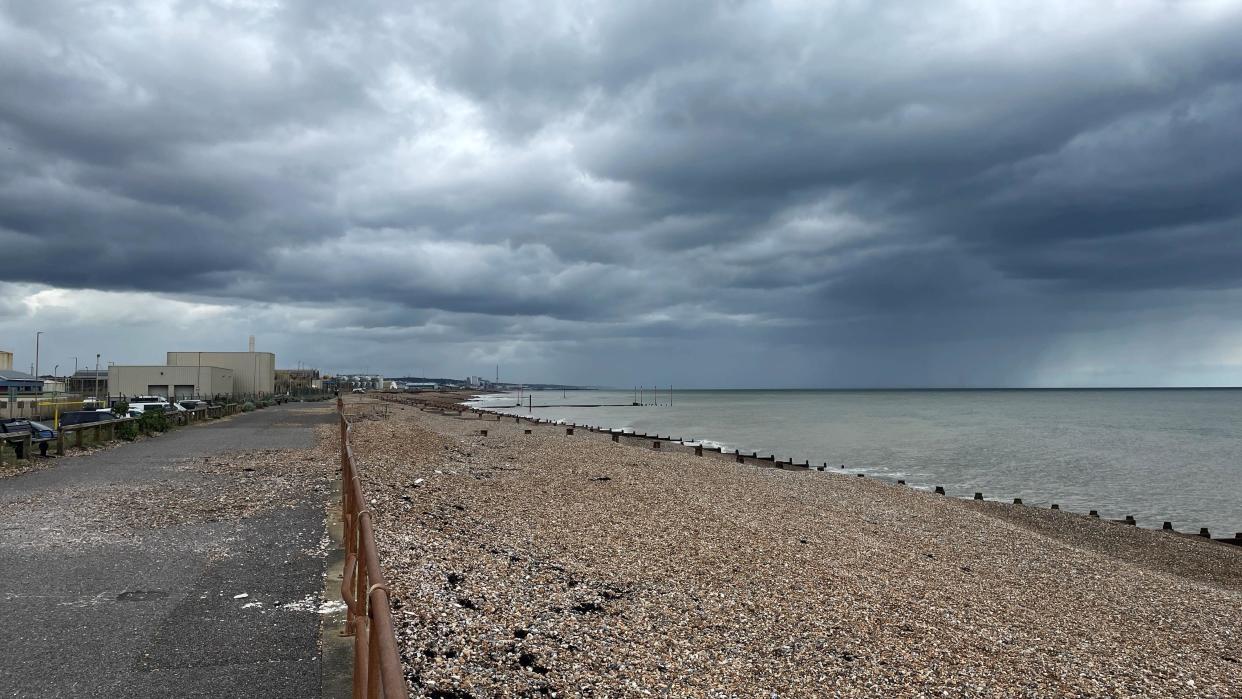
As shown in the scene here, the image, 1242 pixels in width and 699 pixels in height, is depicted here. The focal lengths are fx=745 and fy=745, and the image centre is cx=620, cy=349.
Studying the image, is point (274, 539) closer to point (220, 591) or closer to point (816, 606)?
point (220, 591)

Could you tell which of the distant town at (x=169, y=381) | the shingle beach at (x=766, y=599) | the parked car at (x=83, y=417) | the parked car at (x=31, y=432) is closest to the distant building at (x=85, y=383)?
the distant town at (x=169, y=381)

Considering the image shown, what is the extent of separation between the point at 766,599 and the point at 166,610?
614 cm

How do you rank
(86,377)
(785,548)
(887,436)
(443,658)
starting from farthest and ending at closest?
(86,377) → (887,436) → (785,548) → (443,658)

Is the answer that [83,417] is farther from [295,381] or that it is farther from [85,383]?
[295,381]

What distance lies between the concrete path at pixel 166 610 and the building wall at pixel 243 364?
91.5 metres

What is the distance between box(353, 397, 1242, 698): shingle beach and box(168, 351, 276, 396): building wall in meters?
88.6

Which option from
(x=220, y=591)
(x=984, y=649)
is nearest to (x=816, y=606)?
(x=984, y=649)

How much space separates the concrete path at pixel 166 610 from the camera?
510cm

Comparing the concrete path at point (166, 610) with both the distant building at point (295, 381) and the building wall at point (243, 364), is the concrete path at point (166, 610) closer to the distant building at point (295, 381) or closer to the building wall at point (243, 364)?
the building wall at point (243, 364)

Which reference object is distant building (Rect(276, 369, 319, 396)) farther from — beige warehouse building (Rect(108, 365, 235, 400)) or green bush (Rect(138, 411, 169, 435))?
green bush (Rect(138, 411, 169, 435))

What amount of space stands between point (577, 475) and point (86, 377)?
112m

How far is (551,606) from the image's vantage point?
764 centimetres

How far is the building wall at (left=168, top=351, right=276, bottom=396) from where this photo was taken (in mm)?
92125

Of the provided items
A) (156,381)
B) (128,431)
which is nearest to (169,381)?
(156,381)
